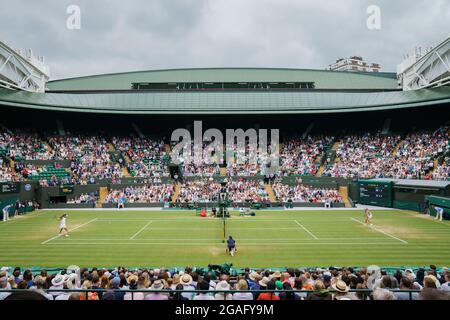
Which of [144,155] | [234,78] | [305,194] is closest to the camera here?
[305,194]

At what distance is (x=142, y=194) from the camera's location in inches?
1668

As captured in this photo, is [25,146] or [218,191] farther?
[25,146]

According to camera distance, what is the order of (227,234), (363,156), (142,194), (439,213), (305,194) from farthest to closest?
(363,156), (142,194), (305,194), (439,213), (227,234)

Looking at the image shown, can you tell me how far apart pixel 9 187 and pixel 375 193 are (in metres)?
40.8

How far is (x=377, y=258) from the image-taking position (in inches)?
695

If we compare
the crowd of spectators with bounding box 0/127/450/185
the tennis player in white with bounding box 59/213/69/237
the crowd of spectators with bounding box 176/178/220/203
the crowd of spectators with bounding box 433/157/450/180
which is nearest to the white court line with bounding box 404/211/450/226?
the crowd of spectators with bounding box 433/157/450/180

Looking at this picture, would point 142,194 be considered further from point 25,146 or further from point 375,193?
point 375,193

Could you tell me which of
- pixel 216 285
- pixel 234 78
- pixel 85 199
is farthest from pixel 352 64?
pixel 216 285

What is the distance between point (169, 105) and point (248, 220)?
2923 centimetres

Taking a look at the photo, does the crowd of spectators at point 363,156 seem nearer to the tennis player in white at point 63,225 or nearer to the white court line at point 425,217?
the white court line at point 425,217

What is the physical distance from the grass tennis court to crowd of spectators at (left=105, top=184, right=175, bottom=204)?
7.61 meters

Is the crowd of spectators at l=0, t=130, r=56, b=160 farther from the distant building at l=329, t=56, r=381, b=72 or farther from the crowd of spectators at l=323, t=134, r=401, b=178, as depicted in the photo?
the distant building at l=329, t=56, r=381, b=72

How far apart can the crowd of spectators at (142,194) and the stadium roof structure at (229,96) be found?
13469 millimetres

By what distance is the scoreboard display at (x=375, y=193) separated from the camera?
3866cm
